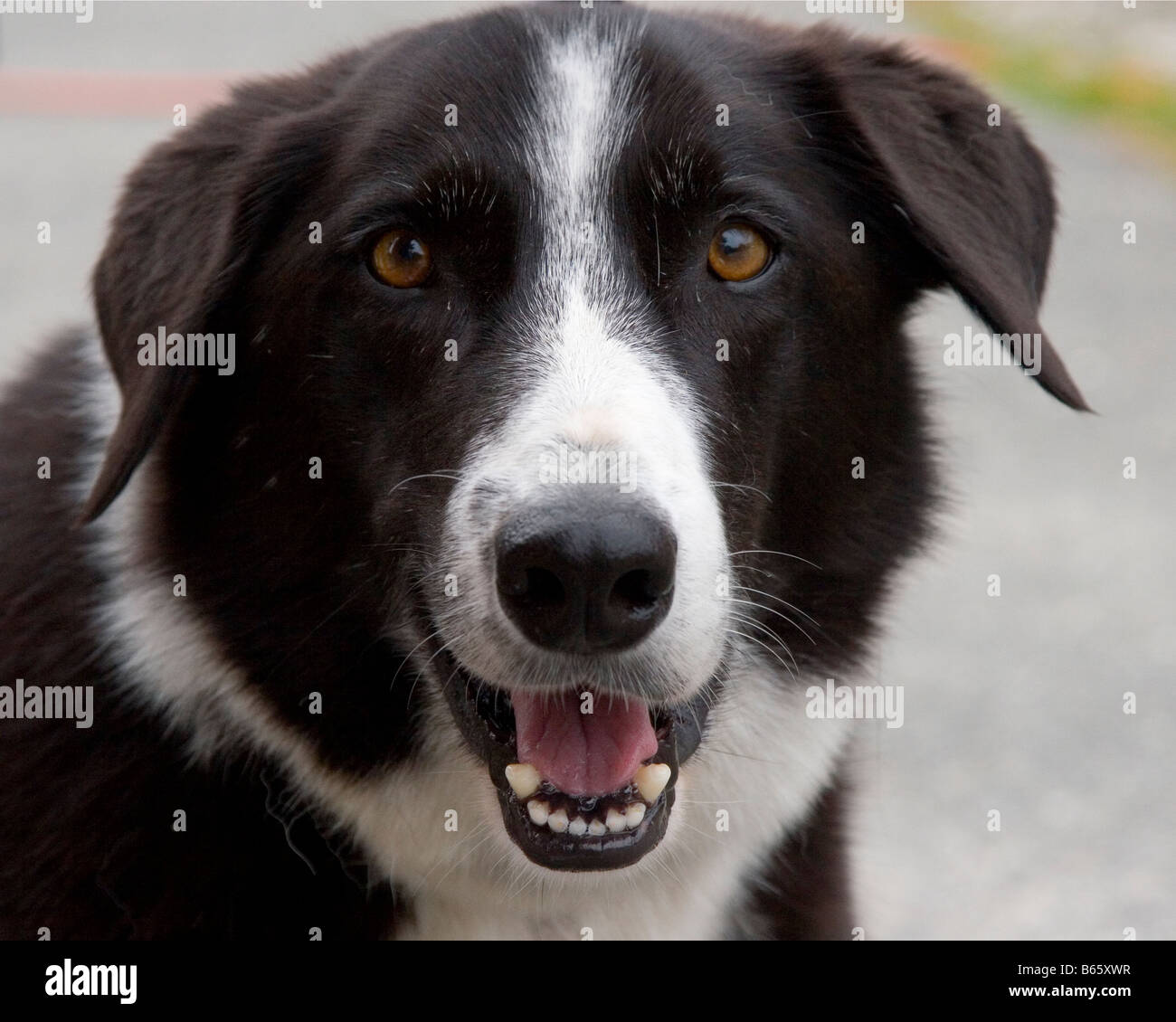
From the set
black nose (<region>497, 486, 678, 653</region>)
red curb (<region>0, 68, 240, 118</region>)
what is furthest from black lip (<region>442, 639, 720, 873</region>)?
red curb (<region>0, 68, 240, 118</region>)

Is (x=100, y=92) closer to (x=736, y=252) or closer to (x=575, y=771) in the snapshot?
(x=736, y=252)

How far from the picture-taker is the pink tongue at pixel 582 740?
8.05 feet

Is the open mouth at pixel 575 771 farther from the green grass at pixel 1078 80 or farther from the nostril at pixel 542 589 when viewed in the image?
the green grass at pixel 1078 80

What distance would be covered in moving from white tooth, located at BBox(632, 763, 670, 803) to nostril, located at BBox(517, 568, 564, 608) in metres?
0.39

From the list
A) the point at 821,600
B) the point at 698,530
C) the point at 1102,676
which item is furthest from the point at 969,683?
the point at 698,530

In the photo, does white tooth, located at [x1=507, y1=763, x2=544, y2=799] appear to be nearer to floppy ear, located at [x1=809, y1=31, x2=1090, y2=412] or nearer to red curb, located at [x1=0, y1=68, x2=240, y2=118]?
floppy ear, located at [x1=809, y1=31, x2=1090, y2=412]

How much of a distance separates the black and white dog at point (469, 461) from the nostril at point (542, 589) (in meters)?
0.06

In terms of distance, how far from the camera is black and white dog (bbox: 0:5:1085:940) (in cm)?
246

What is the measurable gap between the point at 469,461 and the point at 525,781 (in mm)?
479

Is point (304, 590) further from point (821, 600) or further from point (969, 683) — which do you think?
point (969, 683)

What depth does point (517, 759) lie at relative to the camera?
8.25ft

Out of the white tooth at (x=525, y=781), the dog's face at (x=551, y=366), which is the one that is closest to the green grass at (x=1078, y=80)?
the dog's face at (x=551, y=366)

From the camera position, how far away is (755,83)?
2730 millimetres
